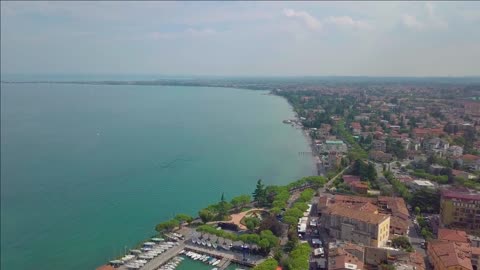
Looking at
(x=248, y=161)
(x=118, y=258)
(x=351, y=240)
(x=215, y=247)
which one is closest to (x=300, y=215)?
(x=351, y=240)

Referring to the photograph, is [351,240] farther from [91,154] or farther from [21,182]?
[91,154]

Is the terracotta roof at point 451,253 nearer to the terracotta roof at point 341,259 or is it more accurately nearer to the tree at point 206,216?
the terracotta roof at point 341,259

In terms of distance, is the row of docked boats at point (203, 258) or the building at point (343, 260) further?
the row of docked boats at point (203, 258)

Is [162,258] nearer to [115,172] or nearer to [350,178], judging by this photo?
[350,178]

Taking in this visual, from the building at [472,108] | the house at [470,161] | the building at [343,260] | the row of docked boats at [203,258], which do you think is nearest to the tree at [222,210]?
the row of docked boats at [203,258]

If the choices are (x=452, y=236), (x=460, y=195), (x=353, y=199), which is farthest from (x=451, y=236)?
(x=353, y=199)
